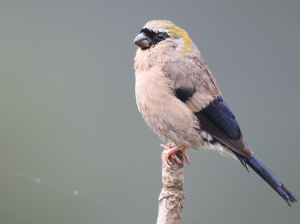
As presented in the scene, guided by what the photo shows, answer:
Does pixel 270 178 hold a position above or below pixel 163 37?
below

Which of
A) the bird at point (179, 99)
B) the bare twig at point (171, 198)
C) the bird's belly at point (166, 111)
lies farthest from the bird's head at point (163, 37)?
the bare twig at point (171, 198)

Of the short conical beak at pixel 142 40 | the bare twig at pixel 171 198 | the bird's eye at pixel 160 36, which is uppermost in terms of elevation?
the bird's eye at pixel 160 36

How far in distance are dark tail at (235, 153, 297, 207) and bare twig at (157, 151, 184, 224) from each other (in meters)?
0.47

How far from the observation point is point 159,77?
2.10 meters

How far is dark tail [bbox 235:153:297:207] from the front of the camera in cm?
194

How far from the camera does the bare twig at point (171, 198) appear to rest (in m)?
1.96

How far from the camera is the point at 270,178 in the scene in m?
1.99

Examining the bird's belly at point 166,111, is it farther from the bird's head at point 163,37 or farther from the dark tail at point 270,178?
the dark tail at point 270,178

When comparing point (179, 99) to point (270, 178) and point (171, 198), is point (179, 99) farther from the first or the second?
point (270, 178)

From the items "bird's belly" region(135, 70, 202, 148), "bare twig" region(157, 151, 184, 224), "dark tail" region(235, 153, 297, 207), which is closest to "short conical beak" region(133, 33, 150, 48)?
"bird's belly" region(135, 70, 202, 148)

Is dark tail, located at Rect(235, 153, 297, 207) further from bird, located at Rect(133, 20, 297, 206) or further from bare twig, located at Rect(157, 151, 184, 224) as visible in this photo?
bare twig, located at Rect(157, 151, 184, 224)

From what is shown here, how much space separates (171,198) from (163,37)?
1.09 m

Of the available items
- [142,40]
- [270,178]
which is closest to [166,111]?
[142,40]

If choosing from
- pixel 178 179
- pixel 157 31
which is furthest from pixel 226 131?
pixel 157 31
